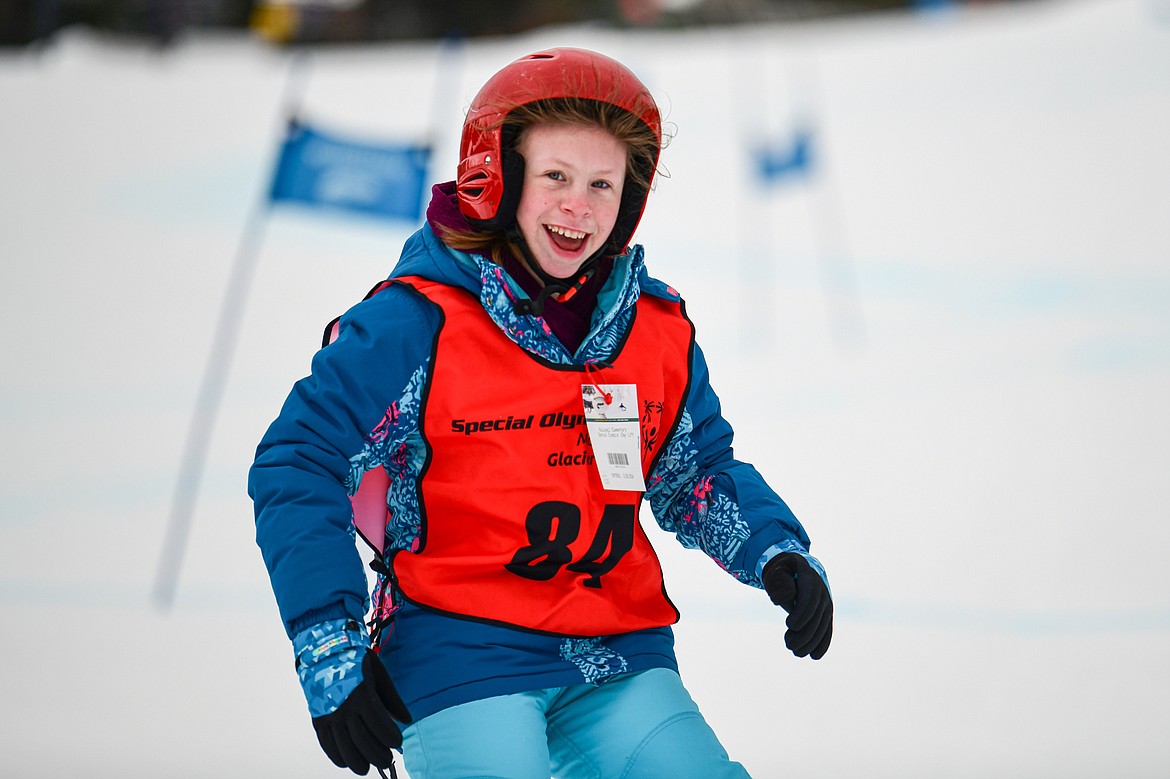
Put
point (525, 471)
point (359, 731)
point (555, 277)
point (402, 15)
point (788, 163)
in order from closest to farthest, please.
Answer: point (359, 731) < point (525, 471) < point (555, 277) < point (788, 163) < point (402, 15)

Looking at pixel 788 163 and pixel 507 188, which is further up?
pixel 788 163

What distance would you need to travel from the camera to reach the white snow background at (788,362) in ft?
9.93

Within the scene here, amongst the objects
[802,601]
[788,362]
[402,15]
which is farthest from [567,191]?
[402,15]

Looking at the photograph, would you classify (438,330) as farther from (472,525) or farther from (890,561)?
(890,561)

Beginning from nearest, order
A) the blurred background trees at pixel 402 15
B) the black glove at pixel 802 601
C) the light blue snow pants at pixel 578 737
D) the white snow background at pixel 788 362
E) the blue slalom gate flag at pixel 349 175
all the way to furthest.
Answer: the light blue snow pants at pixel 578 737
the black glove at pixel 802 601
the white snow background at pixel 788 362
the blue slalom gate flag at pixel 349 175
the blurred background trees at pixel 402 15

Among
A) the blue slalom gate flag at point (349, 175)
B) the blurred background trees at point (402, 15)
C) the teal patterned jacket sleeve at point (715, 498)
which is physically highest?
the blurred background trees at point (402, 15)

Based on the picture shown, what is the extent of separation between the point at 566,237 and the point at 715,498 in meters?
0.43

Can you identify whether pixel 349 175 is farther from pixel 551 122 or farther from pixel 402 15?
pixel 402 15

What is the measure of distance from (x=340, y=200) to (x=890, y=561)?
2.32 meters

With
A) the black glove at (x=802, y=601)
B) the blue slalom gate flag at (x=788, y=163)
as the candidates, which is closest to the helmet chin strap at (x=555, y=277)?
the black glove at (x=802, y=601)

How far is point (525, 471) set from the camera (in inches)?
62.9

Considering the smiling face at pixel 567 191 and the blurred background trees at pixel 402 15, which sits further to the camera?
the blurred background trees at pixel 402 15

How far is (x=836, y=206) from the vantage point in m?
12.7

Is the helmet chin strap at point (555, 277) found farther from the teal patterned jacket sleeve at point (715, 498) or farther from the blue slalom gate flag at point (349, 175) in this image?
the blue slalom gate flag at point (349, 175)
